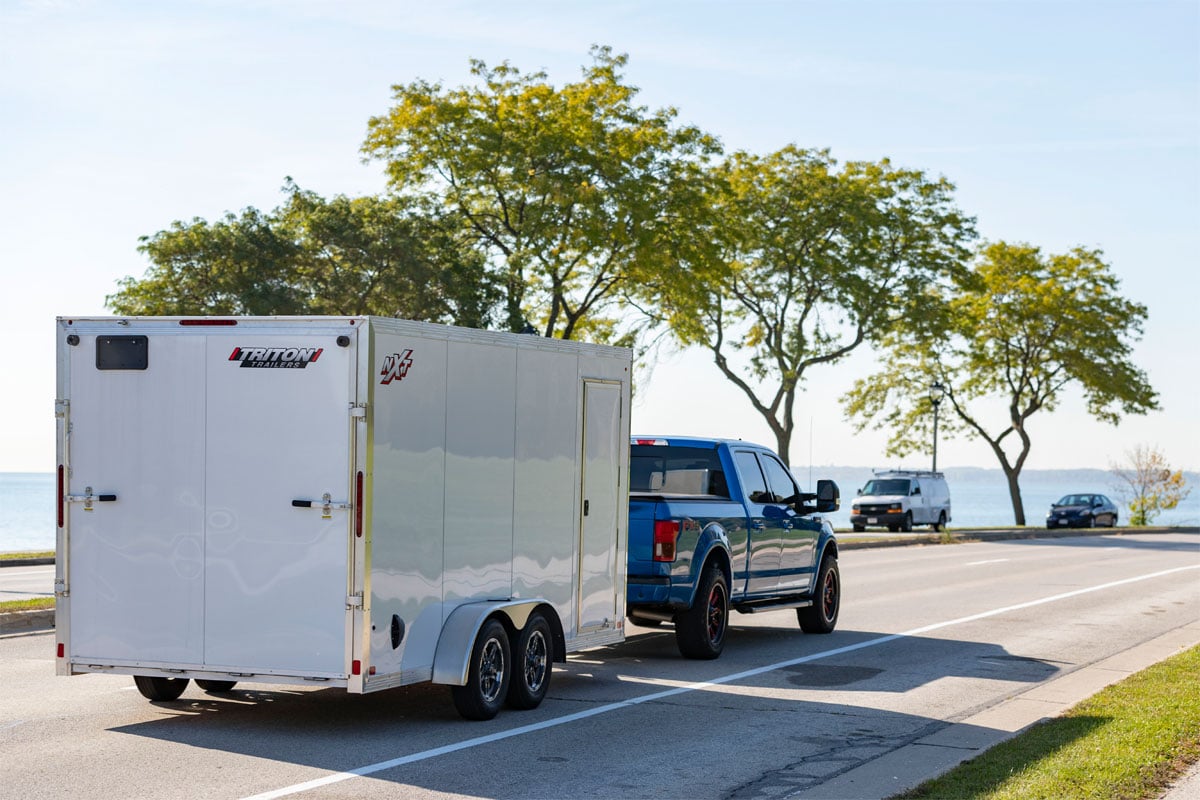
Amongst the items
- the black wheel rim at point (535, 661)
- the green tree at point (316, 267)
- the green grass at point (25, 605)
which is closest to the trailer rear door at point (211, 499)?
the black wheel rim at point (535, 661)

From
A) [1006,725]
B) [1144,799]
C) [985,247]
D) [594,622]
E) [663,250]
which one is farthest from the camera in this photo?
[985,247]

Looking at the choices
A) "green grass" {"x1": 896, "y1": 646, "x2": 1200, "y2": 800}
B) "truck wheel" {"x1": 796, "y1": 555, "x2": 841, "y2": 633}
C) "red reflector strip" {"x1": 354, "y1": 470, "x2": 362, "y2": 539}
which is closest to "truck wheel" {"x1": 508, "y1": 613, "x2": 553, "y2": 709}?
"red reflector strip" {"x1": 354, "y1": 470, "x2": 362, "y2": 539}

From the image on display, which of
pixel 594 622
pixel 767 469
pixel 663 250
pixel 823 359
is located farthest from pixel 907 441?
pixel 594 622

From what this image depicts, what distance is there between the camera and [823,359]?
159 ft

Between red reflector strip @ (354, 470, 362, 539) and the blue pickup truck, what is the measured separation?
443cm

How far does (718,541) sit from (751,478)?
4.45 feet

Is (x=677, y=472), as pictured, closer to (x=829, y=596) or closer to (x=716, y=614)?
(x=716, y=614)

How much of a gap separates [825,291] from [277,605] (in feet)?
131

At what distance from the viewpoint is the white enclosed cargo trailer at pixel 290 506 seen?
907 cm

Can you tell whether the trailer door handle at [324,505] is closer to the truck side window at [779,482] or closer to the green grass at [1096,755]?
the green grass at [1096,755]

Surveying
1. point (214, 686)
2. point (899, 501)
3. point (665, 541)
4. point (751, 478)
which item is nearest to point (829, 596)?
point (751, 478)

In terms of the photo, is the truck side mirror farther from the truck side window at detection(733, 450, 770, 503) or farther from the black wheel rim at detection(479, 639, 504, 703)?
the black wheel rim at detection(479, 639, 504, 703)

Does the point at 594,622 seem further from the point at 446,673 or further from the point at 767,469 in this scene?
the point at 767,469

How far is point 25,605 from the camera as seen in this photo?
15.8 meters
